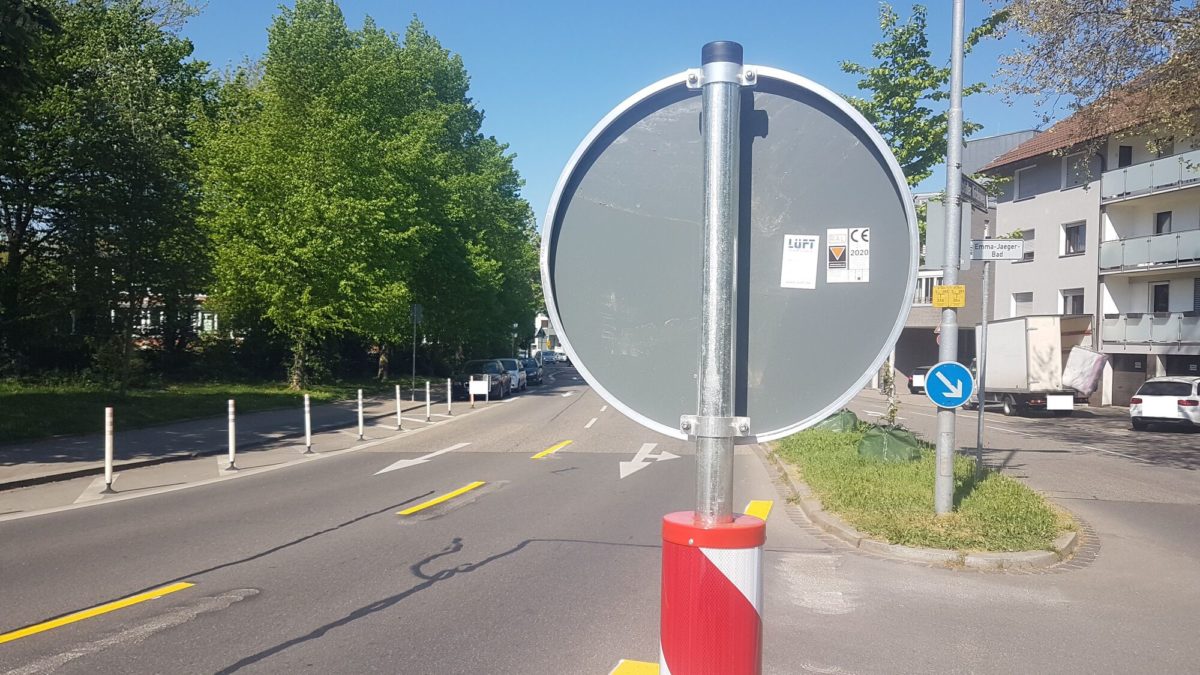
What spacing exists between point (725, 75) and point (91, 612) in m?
6.25

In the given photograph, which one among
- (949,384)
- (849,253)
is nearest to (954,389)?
(949,384)

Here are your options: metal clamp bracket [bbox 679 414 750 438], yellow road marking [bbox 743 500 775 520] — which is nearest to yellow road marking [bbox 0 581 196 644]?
metal clamp bracket [bbox 679 414 750 438]

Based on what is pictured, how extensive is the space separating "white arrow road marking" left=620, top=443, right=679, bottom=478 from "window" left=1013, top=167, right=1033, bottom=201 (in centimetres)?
2925

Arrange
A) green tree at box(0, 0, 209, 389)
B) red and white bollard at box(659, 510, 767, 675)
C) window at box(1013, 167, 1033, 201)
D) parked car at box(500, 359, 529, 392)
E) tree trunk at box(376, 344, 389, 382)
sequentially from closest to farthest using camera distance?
red and white bollard at box(659, 510, 767, 675) < green tree at box(0, 0, 209, 389) < window at box(1013, 167, 1033, 201) < parked car at box(500, 359, 529, 392) < tree trunk at box(376, 344, 389, 382)

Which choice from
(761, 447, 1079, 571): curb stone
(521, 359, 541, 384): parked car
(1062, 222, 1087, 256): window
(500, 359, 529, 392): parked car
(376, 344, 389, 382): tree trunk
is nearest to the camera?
(761, 447, 1079, 571): curb stone

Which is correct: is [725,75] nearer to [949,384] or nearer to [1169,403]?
[949,384]

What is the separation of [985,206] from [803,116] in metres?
9.31

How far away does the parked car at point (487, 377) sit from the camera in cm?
3708

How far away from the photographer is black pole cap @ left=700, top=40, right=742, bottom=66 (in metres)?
2.15

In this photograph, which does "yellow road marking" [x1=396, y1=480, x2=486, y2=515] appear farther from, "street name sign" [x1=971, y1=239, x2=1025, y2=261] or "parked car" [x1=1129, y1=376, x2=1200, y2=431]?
"parked car" [x1=1129, y1=376, x2=1200, y2=431]

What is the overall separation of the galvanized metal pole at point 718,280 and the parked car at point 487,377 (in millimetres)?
34037

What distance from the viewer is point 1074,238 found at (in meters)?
38.5

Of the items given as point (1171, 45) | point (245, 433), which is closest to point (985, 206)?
point (1171, 45)

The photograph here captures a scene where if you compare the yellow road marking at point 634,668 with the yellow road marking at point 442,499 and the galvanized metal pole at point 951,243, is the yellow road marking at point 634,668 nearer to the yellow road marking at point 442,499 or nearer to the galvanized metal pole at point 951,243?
the galvanized metal pole at point 951,243
